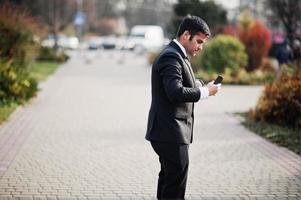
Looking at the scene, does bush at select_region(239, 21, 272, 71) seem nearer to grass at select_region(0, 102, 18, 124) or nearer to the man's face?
grass at select_region(0, 102, 18, 124)

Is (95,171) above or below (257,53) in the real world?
above

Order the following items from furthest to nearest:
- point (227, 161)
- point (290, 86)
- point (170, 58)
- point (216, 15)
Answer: point (216, 15)
point (290, 86)
point (227, 161)
point (170, 58)

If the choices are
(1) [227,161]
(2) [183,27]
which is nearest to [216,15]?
(1) [227,161]

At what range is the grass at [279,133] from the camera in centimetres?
911

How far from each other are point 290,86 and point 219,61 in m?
11.3

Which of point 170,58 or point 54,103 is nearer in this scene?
point 170,58

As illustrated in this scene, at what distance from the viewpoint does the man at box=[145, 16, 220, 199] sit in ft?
14.5

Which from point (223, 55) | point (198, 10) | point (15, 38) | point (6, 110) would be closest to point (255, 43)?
point (223, 55)

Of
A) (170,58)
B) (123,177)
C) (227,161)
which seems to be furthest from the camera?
(227,161)

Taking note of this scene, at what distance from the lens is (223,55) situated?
21859 mm

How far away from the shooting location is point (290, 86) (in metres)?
10.8

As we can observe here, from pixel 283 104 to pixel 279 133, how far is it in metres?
1.06

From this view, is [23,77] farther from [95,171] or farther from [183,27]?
[183,27]

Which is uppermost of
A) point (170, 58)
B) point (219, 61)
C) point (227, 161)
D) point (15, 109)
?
point (170, 58)
